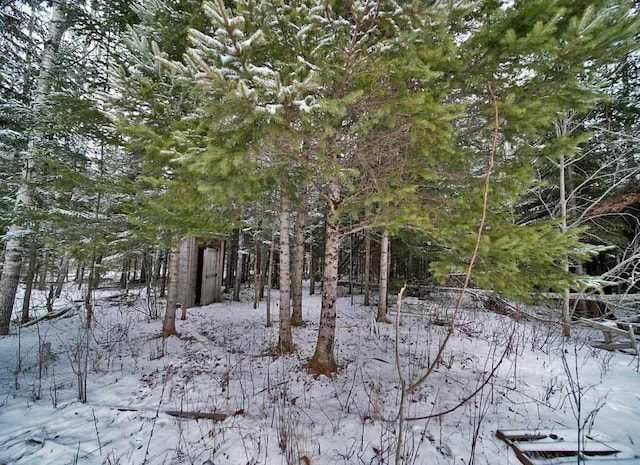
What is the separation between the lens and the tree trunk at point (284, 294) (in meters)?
6.06

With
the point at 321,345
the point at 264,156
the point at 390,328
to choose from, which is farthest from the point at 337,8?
the point at 390,328

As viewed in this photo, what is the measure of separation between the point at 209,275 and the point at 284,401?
1028 centimetres

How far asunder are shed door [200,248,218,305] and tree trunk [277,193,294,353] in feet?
24.4

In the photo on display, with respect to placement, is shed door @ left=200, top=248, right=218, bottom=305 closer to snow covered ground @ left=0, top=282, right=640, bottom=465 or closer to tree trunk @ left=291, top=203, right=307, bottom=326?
snow covered ground @ left=0, top=282, right=640, bottom=465

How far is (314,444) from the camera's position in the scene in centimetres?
305

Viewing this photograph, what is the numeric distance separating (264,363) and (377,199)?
3.84 meters

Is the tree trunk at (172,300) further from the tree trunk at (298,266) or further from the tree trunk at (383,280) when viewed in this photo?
the tree trunk at (383,280)

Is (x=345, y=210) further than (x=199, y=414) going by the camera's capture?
Yes

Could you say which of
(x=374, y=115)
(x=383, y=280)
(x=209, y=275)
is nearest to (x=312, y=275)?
(x=209, y=275)

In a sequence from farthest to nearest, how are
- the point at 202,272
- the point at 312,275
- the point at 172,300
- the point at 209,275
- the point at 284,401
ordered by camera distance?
the point at 312,275, the point at 209,275, the point at 202,272, the point at 172,300, the point at 284,401

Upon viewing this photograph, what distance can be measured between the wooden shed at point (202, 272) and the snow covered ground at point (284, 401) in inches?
148

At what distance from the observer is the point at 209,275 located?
42.3 feet

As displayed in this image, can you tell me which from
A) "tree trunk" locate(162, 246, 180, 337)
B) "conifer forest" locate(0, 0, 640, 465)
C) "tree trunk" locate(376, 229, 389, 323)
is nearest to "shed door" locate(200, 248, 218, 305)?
"tree trunk" locate(162, 246, 180, 337)

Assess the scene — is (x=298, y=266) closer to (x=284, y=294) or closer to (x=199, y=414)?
(x=284, y=294)
